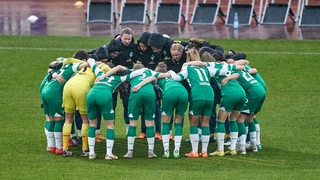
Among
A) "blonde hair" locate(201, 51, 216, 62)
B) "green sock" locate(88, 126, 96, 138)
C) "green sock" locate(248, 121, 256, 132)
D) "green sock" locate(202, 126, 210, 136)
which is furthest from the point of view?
"green sock" locate(248, 121, 256, 132)

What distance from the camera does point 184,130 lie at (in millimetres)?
26031

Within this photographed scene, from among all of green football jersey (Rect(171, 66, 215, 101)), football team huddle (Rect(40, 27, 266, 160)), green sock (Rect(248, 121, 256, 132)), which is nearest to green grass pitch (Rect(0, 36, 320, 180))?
football team huddle (Rect(40, 27, 266, 160))

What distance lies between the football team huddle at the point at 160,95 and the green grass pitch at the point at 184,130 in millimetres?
438

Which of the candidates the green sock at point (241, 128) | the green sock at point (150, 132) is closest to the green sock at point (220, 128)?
the green sock at point (241, 128)

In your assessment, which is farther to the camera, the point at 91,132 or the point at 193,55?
the point at 193,55

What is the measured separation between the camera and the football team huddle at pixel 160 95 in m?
22.2

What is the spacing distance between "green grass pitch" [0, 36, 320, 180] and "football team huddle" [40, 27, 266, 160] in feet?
1.44

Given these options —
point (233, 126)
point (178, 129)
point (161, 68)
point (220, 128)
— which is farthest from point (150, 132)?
point (233, 126)

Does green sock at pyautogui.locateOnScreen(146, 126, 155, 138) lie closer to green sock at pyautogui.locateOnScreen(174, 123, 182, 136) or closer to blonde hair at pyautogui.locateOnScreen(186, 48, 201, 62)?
green sock at pyautogui.locateOnScreen(174, 123, 182, 136)

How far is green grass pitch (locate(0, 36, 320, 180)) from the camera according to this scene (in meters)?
21.0

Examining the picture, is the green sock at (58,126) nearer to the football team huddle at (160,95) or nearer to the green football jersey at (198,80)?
the football team huddle at (160,95)

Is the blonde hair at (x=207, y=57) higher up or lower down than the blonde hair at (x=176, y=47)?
lower down

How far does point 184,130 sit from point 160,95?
252 cm

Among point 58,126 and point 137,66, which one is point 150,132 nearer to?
point 137,66
